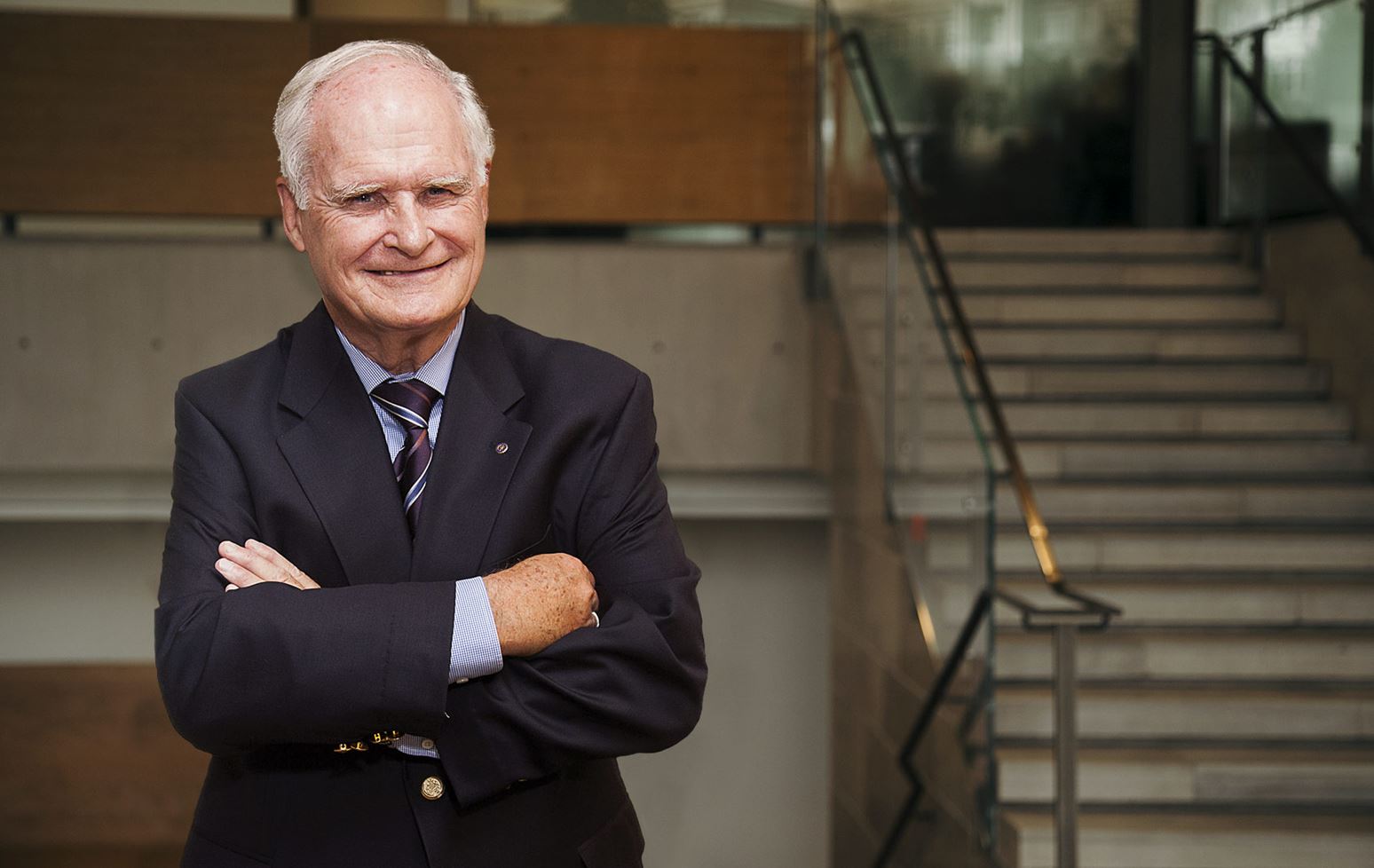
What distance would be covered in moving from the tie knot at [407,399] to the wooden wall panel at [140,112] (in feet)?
17.8

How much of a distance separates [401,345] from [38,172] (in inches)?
234

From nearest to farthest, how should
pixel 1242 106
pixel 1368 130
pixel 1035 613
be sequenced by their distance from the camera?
pixel 1035 613, pixel 1368 130, pixel 1242 106

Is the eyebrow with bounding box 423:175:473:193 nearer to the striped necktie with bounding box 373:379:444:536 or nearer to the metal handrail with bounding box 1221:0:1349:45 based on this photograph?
the striped necktie with bounding box 373:379:444:536

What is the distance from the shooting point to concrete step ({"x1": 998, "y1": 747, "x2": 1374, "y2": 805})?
458 centimetres

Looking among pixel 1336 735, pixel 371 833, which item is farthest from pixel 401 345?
pixel 1336 735

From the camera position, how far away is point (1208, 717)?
487 cm

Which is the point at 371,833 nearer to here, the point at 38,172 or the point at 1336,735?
the point at 1336,735

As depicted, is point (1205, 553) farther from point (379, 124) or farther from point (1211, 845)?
point (379, 124)

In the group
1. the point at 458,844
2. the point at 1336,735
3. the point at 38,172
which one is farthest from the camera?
the point at 38,172

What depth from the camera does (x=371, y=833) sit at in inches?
50.6

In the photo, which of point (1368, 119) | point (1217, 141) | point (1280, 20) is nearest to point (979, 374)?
point (1368, 119)

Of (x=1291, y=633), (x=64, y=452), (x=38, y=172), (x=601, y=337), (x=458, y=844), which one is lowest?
(x=1291, y=633)

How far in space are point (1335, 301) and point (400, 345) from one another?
5.80m

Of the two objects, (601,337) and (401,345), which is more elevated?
(401,345)
